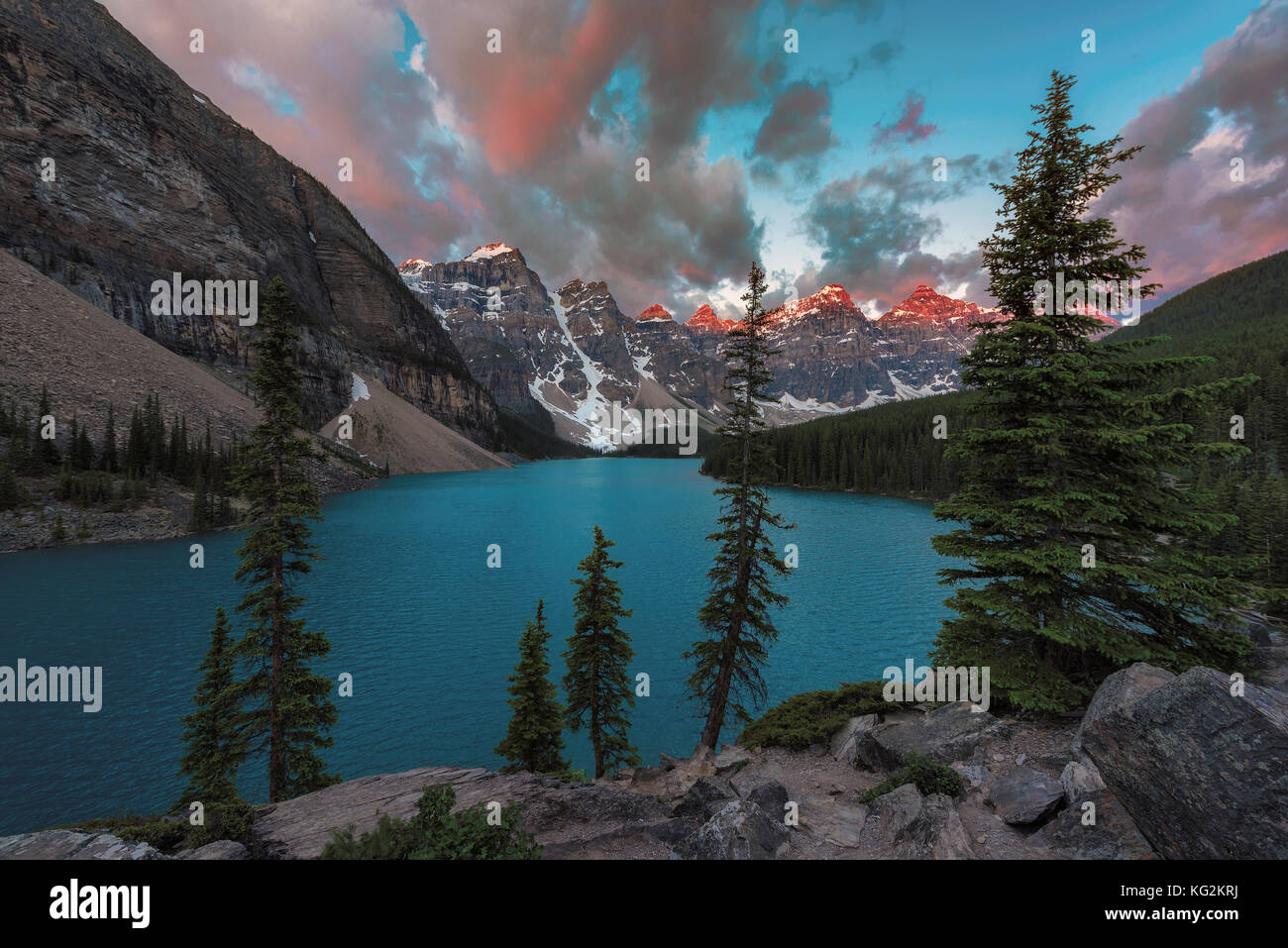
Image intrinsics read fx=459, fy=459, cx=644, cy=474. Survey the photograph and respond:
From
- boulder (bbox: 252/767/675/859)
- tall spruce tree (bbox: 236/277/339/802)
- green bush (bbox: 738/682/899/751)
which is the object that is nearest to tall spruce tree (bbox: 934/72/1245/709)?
green bush (bbox: 738/682/899/751)

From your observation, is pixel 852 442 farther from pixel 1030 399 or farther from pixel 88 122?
pixel 88 122

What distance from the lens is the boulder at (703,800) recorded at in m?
9.84

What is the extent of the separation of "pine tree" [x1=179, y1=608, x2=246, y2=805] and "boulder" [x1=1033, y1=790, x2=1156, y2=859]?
A: 1947cm

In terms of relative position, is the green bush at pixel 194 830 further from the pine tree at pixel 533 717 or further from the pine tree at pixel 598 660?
the pine tree at pixel 598 660

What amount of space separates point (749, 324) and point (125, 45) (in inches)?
8368

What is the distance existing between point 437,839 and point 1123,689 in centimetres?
1089

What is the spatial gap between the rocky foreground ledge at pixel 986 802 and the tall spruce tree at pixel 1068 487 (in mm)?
1744

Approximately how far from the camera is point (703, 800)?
33.4 ft

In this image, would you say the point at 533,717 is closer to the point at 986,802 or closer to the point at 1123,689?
the point at 986,802

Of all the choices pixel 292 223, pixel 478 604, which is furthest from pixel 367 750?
pixel 292 223

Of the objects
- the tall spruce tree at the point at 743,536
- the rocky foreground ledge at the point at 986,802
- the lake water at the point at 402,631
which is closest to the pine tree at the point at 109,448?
the lake water at the point at 402,631

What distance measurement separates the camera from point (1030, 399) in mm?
10883

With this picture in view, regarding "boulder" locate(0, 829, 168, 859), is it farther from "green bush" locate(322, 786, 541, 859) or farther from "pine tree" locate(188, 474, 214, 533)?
"pine tree" locate(188, 474, 214, 533)
